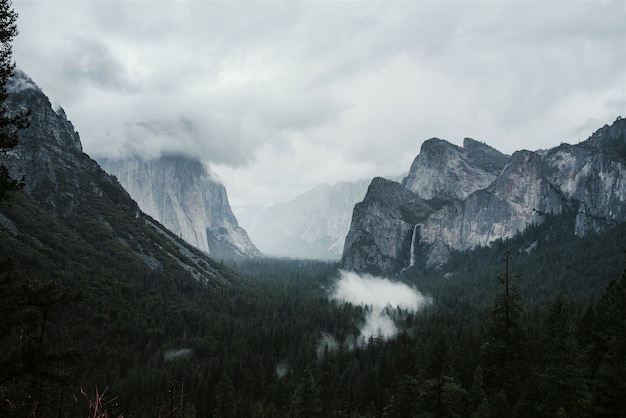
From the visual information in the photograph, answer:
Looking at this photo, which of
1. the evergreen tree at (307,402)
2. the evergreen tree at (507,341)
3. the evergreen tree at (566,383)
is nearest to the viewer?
the evergreen tree at (566,383)

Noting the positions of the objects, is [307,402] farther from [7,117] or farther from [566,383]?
[7,117]

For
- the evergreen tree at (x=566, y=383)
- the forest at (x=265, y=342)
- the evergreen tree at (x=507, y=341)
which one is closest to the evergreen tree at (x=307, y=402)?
the forest at (x=265, y=342)

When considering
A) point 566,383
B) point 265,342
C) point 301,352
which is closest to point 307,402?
point 566,383

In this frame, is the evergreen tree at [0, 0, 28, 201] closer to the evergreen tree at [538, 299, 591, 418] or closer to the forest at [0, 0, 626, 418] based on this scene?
the forest at [0, 0, 626, 418]

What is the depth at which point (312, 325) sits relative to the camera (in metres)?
142

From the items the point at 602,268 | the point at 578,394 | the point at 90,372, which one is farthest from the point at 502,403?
the point at 602,268

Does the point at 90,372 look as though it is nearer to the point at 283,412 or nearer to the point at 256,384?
the point at 256,384

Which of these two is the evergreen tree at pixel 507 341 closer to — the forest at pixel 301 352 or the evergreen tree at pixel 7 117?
the forest at pixel 301 352

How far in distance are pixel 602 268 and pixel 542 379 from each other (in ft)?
541

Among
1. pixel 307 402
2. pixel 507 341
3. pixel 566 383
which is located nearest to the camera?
pixel 566 383

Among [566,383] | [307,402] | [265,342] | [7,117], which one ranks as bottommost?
[307,402]

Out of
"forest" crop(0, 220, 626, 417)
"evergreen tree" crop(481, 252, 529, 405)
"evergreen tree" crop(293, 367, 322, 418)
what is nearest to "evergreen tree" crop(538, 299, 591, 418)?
"forest" crop(0, 220, 626, 417)

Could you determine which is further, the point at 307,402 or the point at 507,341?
the point at 307,402

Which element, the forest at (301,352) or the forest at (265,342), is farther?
the forest at (301,352)
